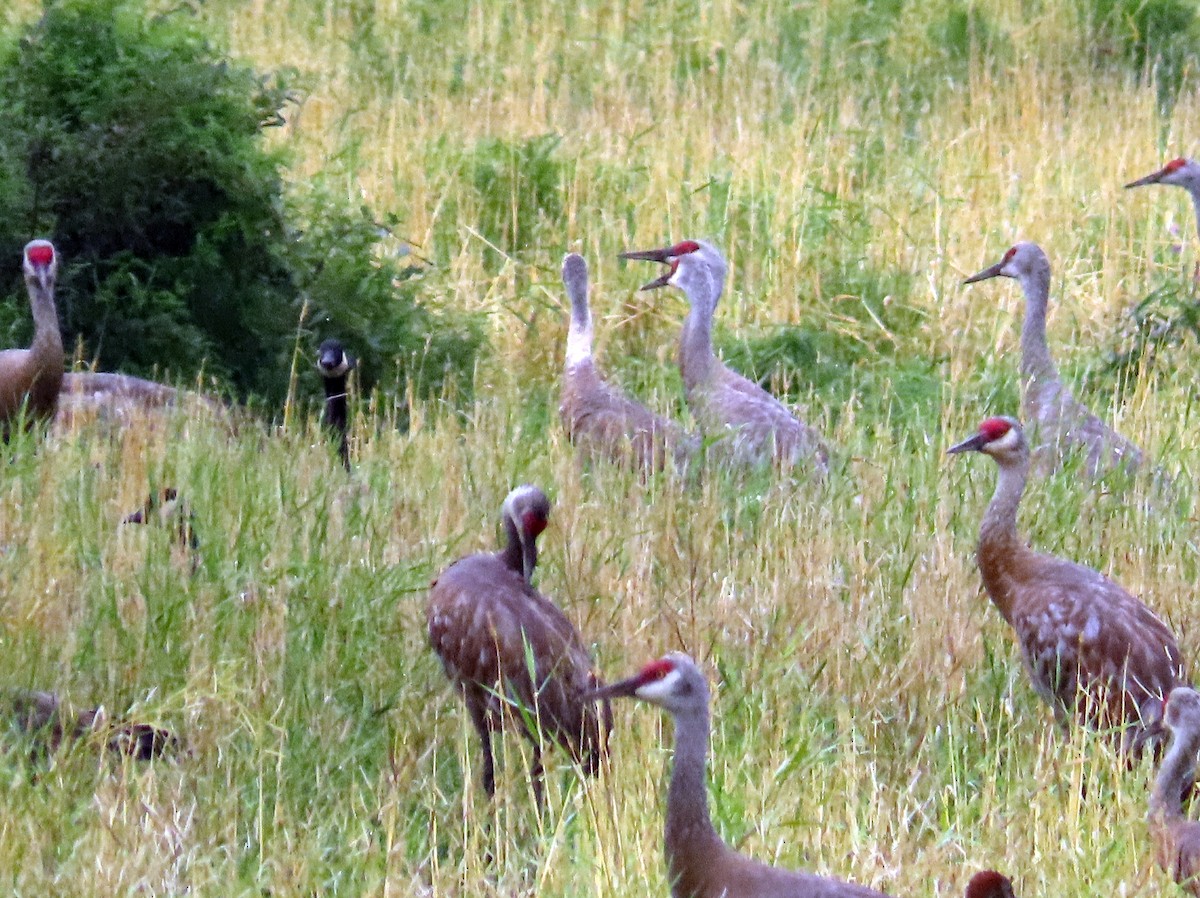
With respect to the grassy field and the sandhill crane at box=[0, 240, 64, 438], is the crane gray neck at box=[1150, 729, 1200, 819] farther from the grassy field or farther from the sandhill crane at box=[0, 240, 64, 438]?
the sandhill crane at box=[0, 240, 64, 438]

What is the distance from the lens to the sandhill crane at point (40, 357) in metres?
7.75

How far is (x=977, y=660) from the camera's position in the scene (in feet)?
19.2

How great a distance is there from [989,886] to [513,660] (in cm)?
169

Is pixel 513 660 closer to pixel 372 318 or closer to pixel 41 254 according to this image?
pixel 41 254

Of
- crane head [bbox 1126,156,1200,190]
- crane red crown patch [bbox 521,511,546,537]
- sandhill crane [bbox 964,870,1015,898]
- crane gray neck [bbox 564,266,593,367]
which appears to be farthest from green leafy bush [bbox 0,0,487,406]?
sandhill crane [bbox 964,870,1015,898]

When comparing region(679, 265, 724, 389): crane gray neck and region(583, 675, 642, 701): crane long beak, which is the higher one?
region(583, 675, 642, 701): crane long beak

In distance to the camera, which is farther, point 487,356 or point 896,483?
point 487,356

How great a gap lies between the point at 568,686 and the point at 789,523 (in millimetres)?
1833

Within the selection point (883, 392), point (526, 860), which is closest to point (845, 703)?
point (526, 860)

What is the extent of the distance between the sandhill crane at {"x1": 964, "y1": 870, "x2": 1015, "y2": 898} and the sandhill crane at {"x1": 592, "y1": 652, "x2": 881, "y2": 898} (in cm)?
18

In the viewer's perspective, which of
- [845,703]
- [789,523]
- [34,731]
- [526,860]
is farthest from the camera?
[789,523]

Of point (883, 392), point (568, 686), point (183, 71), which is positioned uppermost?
point (183, 71)

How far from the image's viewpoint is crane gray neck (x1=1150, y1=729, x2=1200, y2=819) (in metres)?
4.78

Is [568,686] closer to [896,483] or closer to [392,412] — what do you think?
[896,483]
